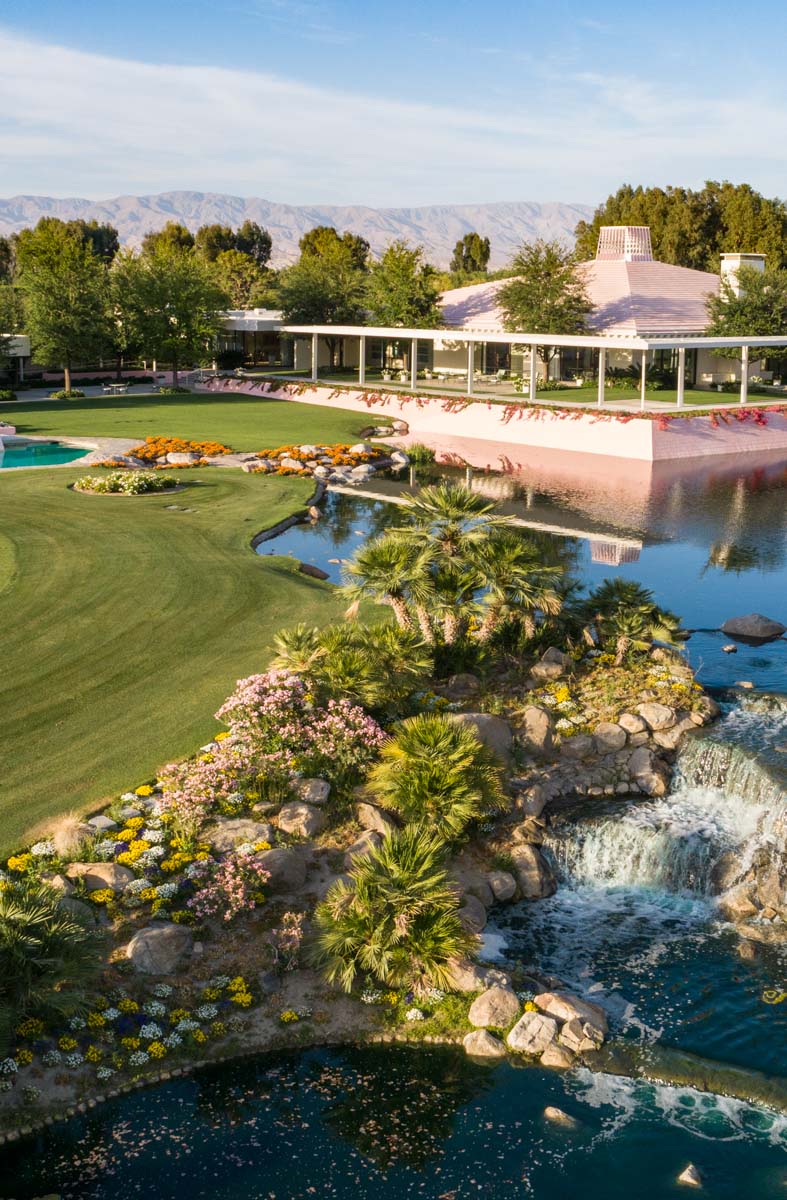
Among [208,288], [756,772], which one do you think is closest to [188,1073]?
[756,772]

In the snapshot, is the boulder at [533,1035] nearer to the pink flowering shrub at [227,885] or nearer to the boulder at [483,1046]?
the boulder at [483,1046]

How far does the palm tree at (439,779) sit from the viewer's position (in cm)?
1652

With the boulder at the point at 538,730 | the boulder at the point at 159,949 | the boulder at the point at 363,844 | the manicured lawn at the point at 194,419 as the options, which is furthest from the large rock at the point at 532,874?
the manicured lawn at the point at 194,419

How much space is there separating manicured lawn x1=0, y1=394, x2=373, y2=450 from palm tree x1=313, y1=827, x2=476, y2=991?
36.7m

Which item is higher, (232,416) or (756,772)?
(232,416)

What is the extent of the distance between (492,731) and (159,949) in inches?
280

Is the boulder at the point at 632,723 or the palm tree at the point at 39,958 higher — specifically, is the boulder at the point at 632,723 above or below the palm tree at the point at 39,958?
above

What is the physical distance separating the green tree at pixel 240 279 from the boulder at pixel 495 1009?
3072 inches

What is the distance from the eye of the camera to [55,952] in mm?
12539

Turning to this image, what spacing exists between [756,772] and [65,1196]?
1171 cm

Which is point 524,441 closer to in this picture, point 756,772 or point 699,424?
point 699,424

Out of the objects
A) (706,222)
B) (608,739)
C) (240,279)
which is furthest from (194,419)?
(706,222)

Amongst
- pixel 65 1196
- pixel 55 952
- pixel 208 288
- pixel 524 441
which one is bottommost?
pixel 65 1196

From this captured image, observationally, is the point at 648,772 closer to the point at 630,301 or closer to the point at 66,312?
the point at 66,312
